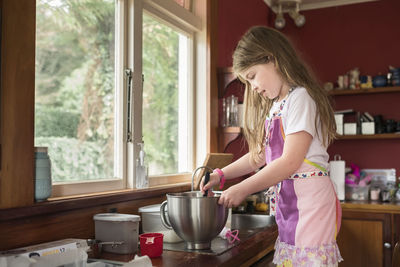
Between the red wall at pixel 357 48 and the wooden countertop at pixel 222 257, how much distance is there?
7.50 feet

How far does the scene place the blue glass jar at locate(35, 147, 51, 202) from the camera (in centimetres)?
136

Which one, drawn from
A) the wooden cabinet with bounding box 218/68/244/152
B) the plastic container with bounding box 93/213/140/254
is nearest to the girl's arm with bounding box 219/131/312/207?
the plastic container with bounding box 93/213/140/254

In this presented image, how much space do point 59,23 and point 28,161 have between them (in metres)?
0.62

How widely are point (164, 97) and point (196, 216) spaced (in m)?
1.20

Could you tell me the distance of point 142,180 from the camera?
1.99 m

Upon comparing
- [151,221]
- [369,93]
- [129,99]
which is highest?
[369,93]

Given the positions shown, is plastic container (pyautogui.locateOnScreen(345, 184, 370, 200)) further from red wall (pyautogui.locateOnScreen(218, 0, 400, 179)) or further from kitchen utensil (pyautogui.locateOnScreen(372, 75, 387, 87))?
kitchen utensil (pyautogui.locateOnScreen(372, 75, 387, 87))

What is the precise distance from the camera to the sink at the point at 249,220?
7.75 feet

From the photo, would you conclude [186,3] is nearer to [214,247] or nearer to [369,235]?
[214,247]

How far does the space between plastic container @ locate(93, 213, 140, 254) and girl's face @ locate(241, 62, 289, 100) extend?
644mm

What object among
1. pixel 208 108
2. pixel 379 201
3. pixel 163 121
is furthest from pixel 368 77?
pixel 163 121

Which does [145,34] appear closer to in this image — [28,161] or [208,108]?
[208,108]

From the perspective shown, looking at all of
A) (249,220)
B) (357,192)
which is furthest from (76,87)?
(357,192)

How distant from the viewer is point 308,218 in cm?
140
